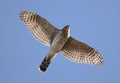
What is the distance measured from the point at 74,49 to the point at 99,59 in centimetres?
143

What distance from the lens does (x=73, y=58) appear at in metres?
14.1

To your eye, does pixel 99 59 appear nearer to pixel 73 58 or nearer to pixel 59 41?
pixel 73 58

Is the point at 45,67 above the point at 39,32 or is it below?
below

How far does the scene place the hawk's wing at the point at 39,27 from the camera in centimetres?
1416

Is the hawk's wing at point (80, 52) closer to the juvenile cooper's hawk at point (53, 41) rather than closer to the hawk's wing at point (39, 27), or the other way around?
the juvenile cooper's hawk at point (53, 41)

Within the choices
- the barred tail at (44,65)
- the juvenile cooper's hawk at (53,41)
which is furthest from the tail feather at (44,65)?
the juvenile cooper's hawk at (53,41)

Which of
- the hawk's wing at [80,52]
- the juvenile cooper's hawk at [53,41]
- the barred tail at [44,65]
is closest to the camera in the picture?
the barred tail at [44,65]

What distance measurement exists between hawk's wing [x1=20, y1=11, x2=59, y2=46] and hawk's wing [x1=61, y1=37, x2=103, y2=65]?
97 cm

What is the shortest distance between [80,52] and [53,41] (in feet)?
5.50

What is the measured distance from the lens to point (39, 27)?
1439 cm

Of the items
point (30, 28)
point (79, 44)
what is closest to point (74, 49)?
point (79, 44)

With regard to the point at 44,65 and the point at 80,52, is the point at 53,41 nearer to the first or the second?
the point at 44,65

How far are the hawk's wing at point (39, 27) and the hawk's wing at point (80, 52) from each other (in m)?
0.97

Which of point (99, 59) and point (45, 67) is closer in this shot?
point (45, 67)
